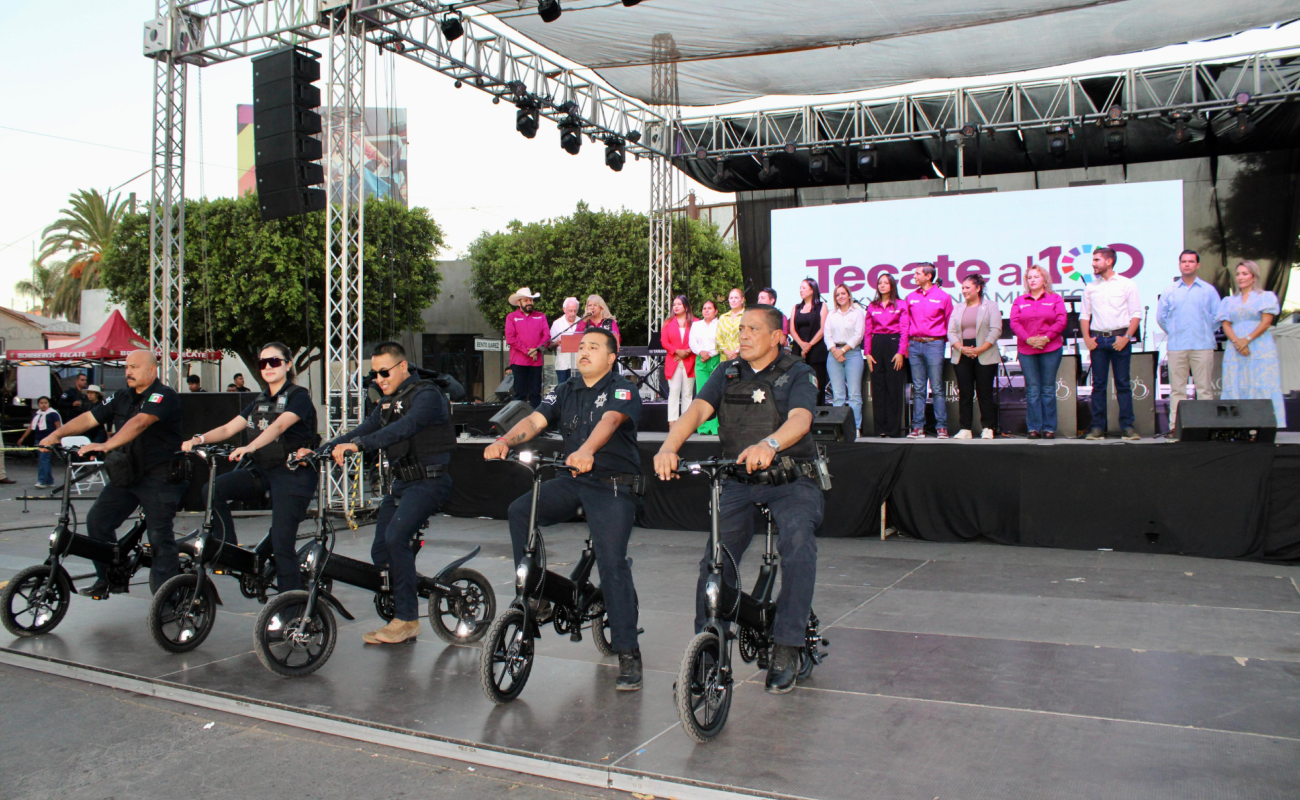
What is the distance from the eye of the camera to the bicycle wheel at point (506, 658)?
13.7 feet

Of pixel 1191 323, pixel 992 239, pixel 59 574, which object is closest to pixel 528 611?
pixel 59 574

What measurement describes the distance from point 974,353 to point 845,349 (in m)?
1.32

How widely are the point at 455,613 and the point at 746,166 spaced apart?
1430 cm

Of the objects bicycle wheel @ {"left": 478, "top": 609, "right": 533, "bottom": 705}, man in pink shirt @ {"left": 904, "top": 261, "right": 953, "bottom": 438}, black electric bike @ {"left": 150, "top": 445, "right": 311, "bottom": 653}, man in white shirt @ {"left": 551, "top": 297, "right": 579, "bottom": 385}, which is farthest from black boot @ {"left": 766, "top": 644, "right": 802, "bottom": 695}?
man in white shirt @ {"left": 551, "top": 297, "right": 579, "bottom": 385}

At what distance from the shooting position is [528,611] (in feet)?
14.2

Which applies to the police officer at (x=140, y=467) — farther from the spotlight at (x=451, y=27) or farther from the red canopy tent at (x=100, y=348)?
the red canopy tent at (x=100, y=348)

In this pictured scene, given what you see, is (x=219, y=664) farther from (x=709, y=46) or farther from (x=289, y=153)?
(x=709, y=46)

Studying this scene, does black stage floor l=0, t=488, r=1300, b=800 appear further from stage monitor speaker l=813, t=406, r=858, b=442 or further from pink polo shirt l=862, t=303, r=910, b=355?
pink polo shirt l=862, t=303, r=910, b=355

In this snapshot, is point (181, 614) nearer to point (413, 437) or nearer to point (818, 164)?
point (413, 437)

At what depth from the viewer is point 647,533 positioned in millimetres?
10117

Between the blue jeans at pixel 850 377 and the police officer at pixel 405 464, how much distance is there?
5.76 meters

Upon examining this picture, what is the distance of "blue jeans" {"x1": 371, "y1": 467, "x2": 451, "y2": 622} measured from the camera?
17.4 feet

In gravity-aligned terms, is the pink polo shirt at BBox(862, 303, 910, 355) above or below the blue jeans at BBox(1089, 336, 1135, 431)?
above

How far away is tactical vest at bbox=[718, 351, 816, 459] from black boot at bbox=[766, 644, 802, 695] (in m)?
0.91
